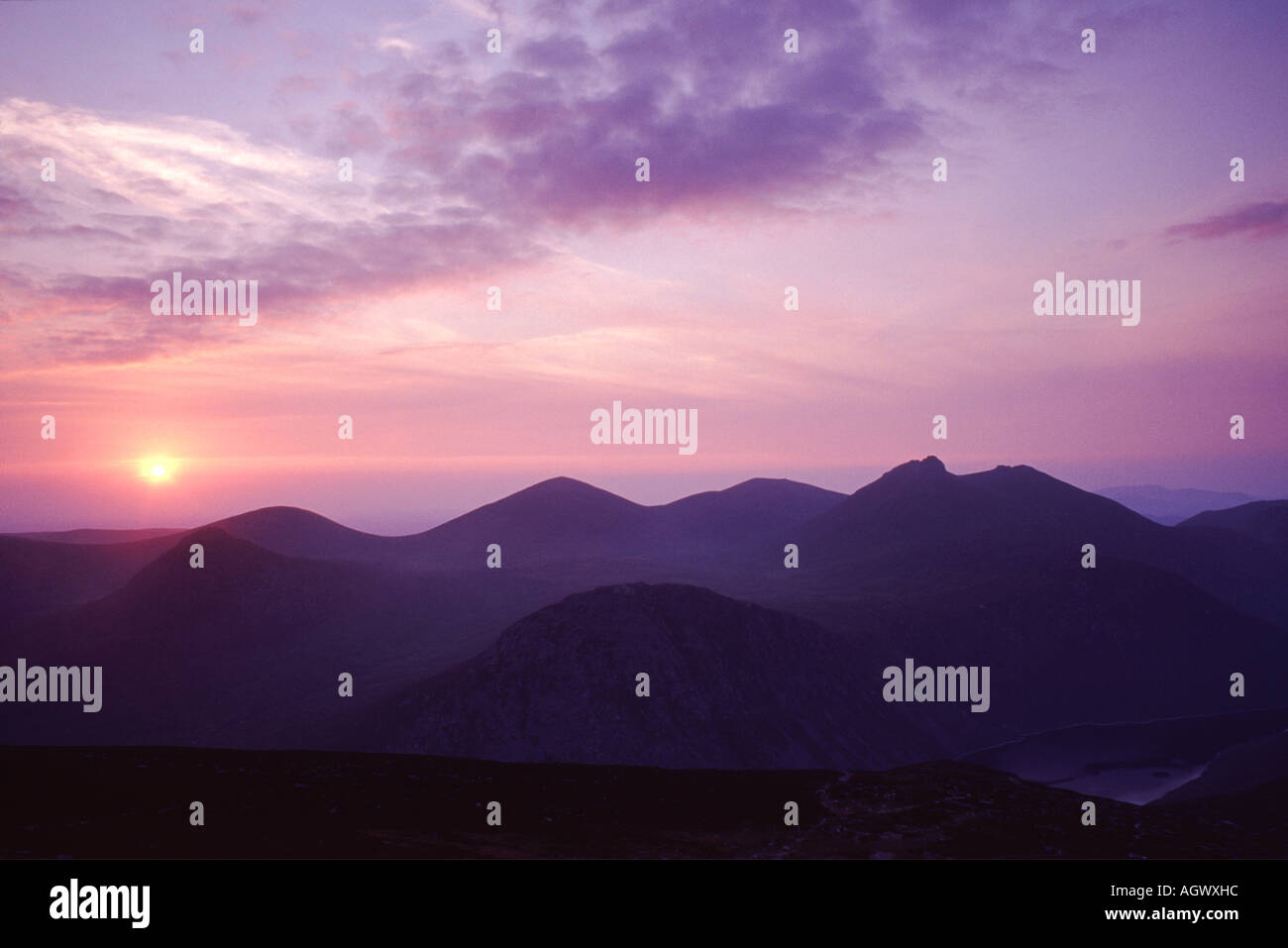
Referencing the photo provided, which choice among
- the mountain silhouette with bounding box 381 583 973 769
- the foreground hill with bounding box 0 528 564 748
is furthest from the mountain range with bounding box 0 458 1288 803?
the foreground hill with bounding box 0 528 564 748

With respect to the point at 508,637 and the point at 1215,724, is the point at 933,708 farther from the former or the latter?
the point at 508,637

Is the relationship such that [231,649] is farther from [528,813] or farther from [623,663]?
[528,813]

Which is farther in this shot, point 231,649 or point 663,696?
point 231,649

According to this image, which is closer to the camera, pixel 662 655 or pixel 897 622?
pixel 662 655

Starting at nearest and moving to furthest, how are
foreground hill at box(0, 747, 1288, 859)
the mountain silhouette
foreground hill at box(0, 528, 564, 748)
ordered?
foreground hill at box(0, 747, 1288, 859) → the mountain silhouette → foreground hill at box(0, 528, 564, 748)

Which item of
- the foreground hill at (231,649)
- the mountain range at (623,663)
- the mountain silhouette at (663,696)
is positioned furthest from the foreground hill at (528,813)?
the foreground hill at (231,649)

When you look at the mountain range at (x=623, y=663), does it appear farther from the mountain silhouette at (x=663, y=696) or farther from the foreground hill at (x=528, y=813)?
the foreground hill at (x=528, y=813)

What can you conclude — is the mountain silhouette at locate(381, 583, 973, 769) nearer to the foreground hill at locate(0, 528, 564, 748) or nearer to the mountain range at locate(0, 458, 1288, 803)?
the mountain range at locate(0, 458, 1288, 803)

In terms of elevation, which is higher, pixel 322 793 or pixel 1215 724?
pixel 322 793

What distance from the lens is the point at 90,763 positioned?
5850 centimetres

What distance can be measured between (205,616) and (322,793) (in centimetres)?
13786

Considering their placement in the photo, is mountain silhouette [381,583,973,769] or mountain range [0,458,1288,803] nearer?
mountain silhouette [381,583,973,769]

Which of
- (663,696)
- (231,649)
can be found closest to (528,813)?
(663,696)
